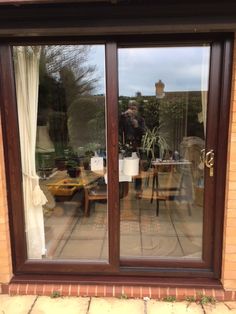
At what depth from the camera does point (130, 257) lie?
7.28 feet

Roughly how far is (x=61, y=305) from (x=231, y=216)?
1.38m

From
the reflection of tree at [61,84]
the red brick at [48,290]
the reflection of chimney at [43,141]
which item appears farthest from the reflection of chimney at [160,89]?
the red brick at [48,290]

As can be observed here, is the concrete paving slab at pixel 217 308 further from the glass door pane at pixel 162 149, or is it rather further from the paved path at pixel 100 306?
the glass door pane at pixel 162 149

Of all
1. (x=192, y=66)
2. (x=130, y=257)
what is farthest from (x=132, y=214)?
(x=192, y=66)

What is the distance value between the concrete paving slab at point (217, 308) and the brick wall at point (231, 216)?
0.13 metres

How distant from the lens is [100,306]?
6.46 ft

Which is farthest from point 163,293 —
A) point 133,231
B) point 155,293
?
point 133,231

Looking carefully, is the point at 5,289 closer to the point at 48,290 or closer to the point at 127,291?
the point at 48,290

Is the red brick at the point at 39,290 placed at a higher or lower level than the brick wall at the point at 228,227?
lower

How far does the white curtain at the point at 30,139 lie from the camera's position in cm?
205

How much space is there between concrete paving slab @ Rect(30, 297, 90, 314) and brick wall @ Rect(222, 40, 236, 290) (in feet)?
3.44

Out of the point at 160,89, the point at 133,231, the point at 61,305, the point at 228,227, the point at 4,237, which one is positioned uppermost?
the point at 160,89

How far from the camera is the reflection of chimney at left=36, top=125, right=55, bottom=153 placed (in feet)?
7.36

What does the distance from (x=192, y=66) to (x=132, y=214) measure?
1374 millimetres
